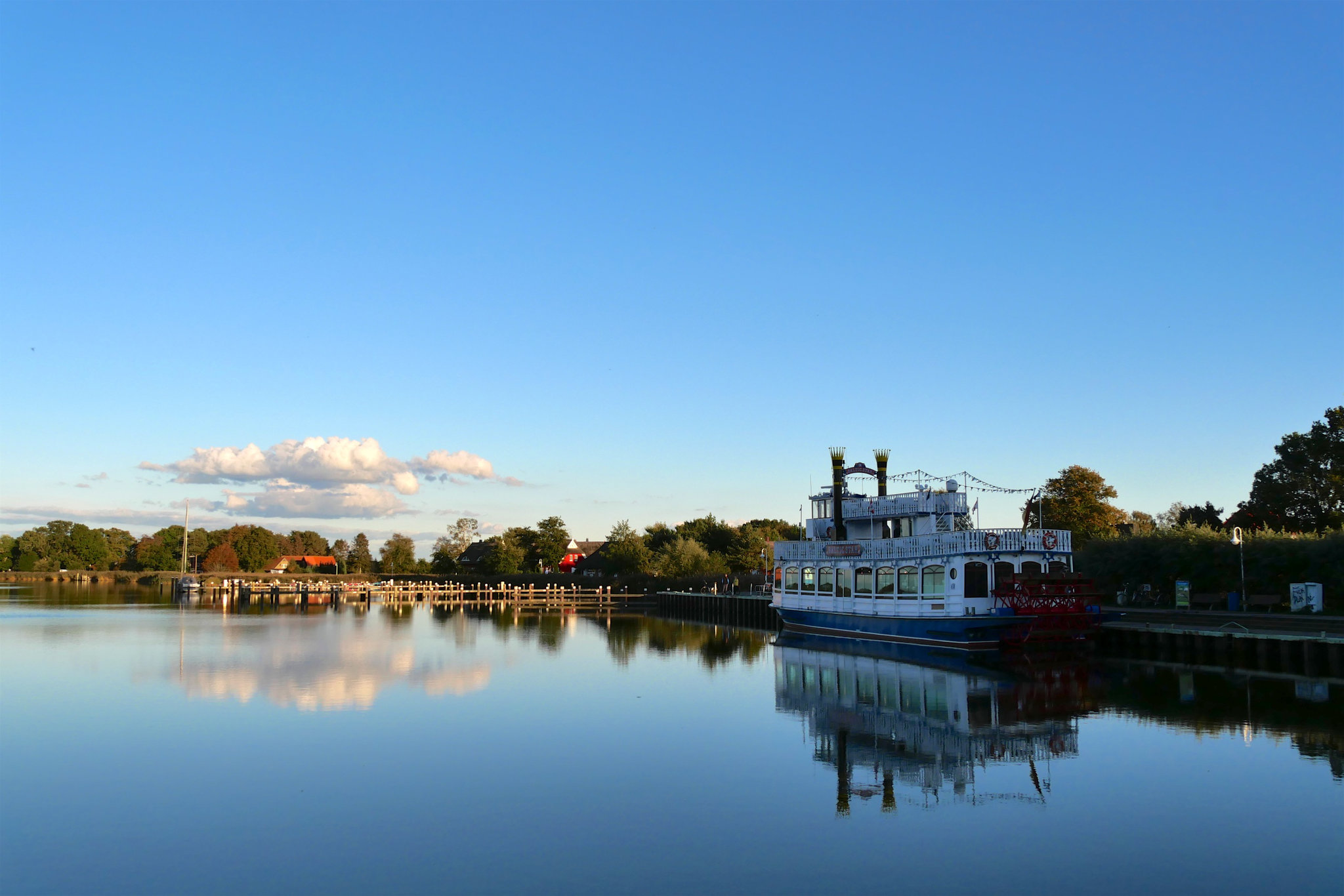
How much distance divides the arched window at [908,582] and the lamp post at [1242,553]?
A: 45.9 ft

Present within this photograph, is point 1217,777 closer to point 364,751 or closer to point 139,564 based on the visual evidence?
point 364,751

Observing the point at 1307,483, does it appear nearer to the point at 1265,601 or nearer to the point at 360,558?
the point at 1265,601

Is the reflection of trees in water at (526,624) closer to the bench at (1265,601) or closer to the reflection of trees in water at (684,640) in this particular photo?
the reflection of trees in water at (684,640)

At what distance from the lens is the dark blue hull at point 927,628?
4034cm

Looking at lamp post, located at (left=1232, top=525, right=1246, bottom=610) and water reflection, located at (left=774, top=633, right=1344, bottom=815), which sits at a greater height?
lamp post, located at (left=1232, top=525, right=1246, bottom=610)

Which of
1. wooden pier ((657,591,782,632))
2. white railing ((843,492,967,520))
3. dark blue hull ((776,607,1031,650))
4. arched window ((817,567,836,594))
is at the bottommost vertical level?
wooden pier ((657,591,782,632))

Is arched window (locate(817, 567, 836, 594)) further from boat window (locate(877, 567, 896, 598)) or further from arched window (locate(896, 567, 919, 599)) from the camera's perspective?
arched window (locate(896, 567, 919, 599))

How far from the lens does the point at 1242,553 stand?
145 ft

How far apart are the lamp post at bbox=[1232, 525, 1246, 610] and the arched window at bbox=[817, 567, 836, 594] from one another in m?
18.6

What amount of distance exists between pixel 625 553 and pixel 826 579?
224 feet

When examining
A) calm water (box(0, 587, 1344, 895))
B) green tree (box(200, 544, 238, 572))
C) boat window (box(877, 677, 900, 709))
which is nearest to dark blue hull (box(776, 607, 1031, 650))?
calm water (box(0, 587, 1344, 895))

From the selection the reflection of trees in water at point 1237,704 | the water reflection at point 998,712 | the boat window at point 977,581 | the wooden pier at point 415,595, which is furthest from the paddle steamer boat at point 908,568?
the wooden pier at point 415,595

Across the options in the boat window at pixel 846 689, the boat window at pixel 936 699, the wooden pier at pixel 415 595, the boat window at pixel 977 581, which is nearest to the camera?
the boat window at pixel 936 699

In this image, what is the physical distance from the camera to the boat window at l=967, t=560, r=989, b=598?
4125 cm
